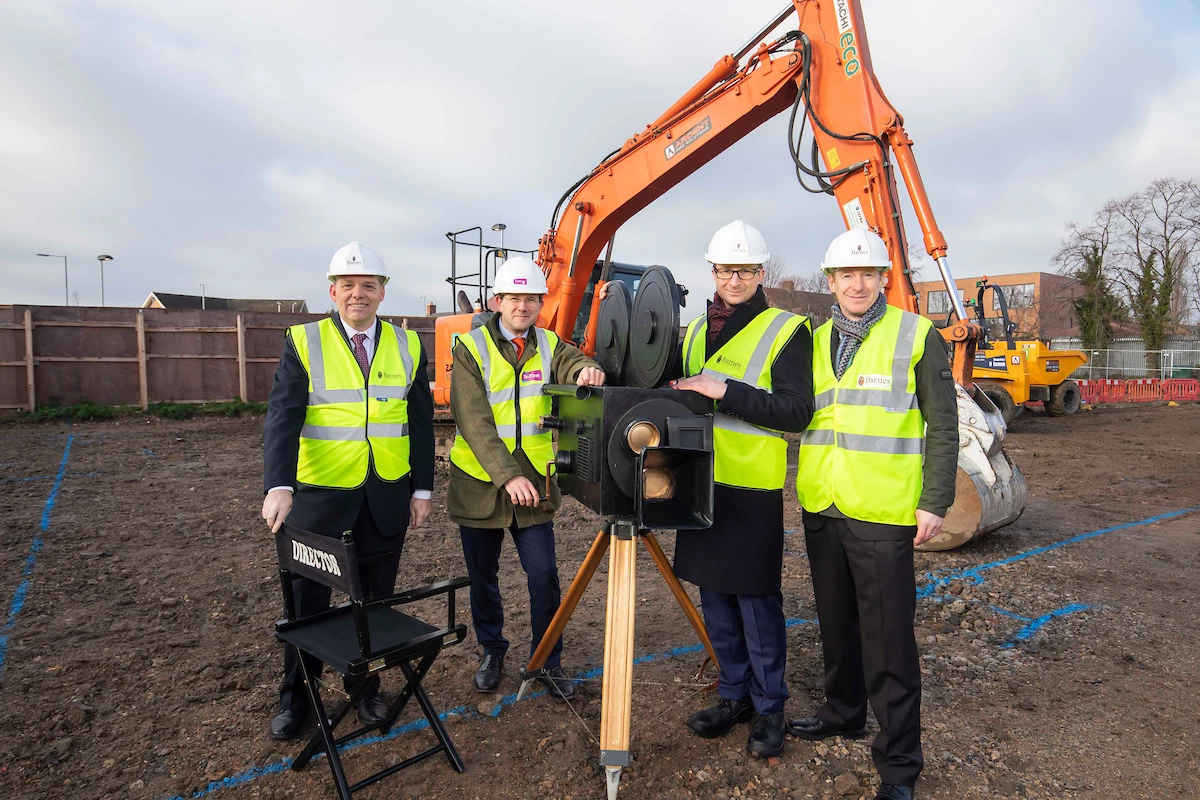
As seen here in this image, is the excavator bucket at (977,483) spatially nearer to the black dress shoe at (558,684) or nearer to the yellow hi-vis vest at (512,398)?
the black dress shoe at (558,684)

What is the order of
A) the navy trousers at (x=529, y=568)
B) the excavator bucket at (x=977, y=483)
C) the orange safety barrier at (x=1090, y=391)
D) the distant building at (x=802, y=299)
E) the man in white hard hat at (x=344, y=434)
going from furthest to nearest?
the distant building at (x=802, y=299) < the orange safety barrier at (x=1090, y=391) < the excavator bucket at (x=977, y=483) < the navy trousers at (x=529, y=568) < the man in white hard hat at (x=344, y=434)

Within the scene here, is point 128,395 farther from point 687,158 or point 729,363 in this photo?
point 729,363

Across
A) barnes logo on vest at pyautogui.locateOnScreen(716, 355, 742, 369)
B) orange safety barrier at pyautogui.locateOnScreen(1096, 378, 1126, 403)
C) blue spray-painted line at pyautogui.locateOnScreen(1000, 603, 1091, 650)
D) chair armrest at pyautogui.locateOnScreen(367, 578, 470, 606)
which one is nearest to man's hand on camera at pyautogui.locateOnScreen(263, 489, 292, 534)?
chair armrest at pyautogui.locateOnScreen(367, 578, 470, 606)

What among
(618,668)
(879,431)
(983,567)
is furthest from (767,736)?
(983,567)

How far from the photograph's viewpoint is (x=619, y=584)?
94.0 inches

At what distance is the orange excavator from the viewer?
17.1ft

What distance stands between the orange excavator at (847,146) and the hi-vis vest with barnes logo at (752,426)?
1955mm

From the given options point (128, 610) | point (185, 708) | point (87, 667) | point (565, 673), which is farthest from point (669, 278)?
point (128, 610)

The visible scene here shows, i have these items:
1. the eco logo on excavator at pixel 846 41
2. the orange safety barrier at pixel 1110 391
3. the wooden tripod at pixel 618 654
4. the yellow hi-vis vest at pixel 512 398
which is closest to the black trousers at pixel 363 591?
the yellow hi-vis vest at pixel 512 398

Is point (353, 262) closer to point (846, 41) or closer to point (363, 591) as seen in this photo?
point (363, 591)

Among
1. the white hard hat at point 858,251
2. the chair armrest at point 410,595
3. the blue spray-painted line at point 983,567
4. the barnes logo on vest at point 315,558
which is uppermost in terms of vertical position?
the white hard hat at point 858,251

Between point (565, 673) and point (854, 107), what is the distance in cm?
469

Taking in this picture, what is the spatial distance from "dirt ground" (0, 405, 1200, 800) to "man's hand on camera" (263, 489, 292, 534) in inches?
38.1

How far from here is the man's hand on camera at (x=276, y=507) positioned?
268cm
